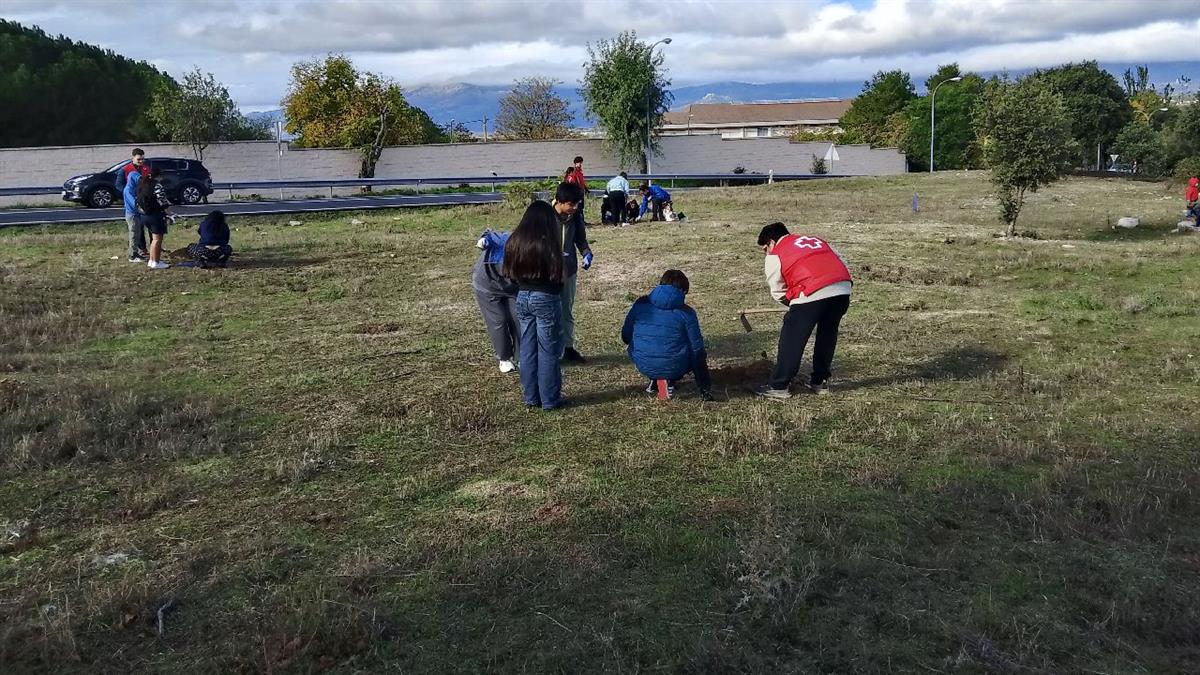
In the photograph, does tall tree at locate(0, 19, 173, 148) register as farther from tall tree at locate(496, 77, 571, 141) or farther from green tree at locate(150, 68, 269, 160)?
tall tree at locate(496, 77, 571, 141)

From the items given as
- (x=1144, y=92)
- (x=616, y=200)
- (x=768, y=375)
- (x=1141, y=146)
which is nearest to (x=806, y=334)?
(x=768, y=375)

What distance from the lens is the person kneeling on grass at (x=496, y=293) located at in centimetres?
755

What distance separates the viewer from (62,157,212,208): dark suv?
1133 inches

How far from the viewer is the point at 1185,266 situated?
48.4 feet

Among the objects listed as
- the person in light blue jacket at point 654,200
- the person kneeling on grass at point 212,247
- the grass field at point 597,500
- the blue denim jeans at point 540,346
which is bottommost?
the grass field at point 597,500

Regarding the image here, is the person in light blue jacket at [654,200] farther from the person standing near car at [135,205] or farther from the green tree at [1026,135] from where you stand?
the person standing near car at [135,205]

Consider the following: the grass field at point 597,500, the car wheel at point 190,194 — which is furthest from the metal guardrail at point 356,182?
the grass field at point 597,500

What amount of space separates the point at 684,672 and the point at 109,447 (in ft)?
15.2

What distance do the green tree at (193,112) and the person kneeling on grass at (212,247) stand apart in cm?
2920

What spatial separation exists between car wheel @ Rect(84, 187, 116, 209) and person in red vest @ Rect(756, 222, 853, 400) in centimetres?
2777

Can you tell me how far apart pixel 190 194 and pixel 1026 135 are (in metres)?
26.3

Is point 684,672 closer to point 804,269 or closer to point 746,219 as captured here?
point 804,269

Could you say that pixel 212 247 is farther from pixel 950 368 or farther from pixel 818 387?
pixel 950 368

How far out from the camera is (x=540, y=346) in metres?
6.98
